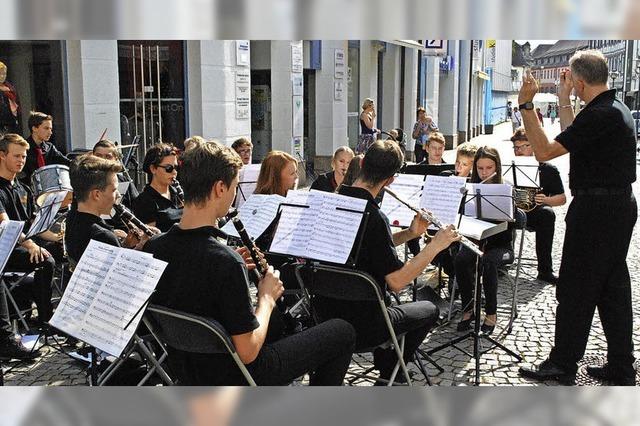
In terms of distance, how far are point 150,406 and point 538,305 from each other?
489 centimetres

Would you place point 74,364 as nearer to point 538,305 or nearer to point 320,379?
point 320,379

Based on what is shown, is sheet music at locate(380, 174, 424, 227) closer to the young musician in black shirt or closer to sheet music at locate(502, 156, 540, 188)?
the young musician in black shirt

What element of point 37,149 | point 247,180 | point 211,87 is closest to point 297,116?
point 211,87

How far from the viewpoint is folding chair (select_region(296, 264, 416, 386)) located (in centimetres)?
324

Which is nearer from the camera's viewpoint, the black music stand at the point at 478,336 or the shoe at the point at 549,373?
the shoe at the point at 549,373

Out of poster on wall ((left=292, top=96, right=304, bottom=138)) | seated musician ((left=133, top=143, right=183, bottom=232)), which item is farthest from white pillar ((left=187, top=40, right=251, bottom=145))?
seated musician ((left=133, top=143, right=183, bottom=232))

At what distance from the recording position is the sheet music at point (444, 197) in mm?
4113

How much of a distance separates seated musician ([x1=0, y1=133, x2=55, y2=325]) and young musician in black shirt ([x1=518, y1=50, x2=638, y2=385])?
11.3ft

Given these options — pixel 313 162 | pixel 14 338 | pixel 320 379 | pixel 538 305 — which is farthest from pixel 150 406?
pixel 313 162

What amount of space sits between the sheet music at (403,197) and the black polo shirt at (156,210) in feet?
4.73

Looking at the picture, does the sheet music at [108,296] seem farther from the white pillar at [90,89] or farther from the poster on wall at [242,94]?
the poster on wall at [242,94]

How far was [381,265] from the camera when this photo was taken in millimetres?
3336

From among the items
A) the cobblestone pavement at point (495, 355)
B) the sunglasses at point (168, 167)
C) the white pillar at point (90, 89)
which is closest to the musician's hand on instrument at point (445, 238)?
the cobblestone pavement at point (495, 355)

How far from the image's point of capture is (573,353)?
3.92 metres
